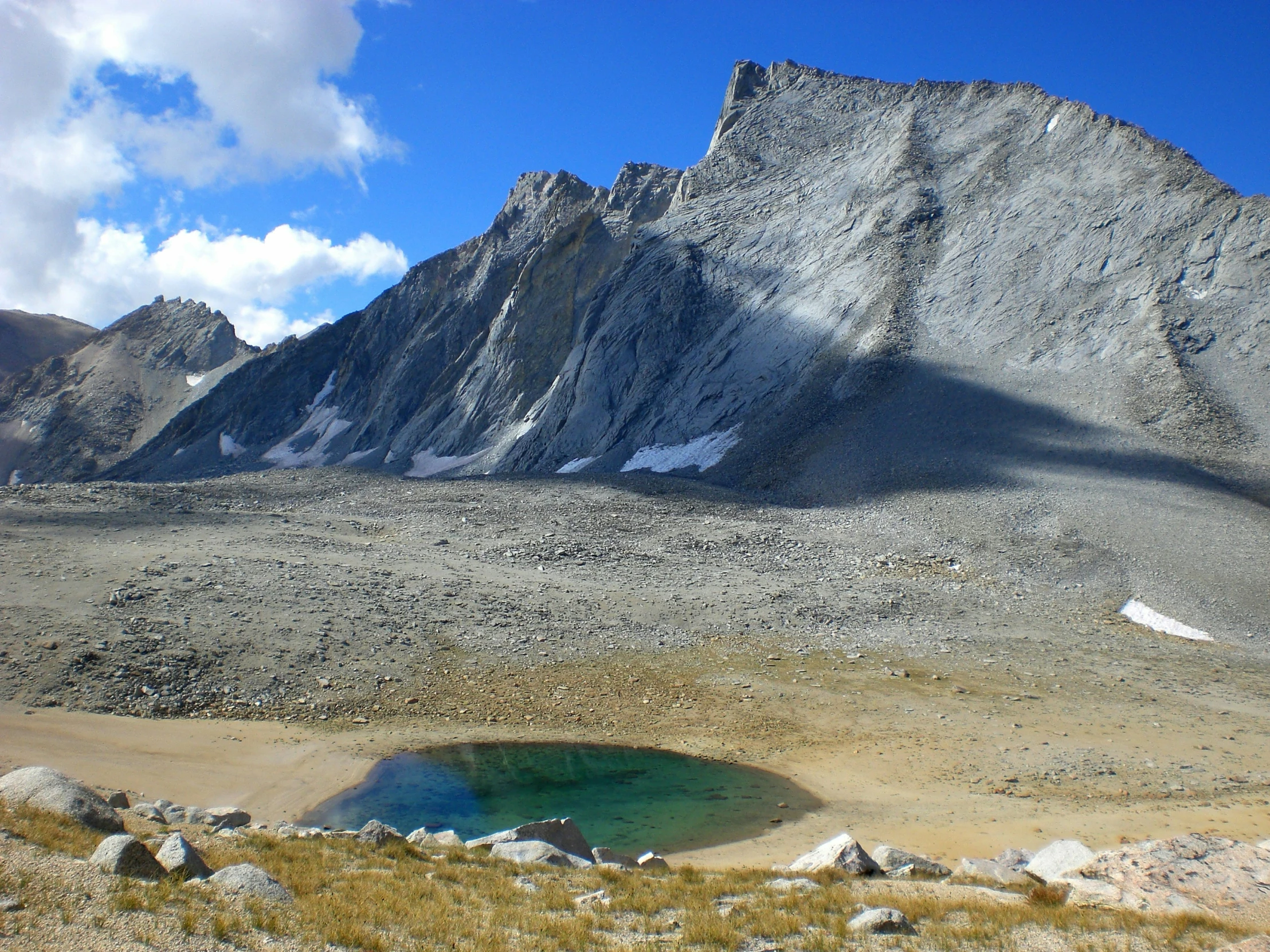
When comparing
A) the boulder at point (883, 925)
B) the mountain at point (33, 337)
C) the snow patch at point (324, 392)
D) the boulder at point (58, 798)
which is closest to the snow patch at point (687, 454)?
the boulder at point (58, 798)

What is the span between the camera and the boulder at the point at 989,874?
27.5 feet

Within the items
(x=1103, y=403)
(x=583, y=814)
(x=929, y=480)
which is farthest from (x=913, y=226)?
(x=583, y=814)

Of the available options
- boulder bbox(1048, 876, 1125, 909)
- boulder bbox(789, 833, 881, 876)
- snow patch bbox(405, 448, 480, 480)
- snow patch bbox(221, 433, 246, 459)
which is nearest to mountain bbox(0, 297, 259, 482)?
snow patch bbox(221, 433, 246, 459)

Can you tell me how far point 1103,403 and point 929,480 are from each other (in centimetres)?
941

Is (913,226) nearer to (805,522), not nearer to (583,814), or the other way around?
(805,522)

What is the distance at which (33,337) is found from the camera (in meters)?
134

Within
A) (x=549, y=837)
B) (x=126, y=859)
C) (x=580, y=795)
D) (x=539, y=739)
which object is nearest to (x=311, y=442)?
(x=539, y=739)

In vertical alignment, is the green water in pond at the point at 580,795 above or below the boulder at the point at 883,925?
below

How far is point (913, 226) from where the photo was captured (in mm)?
46781

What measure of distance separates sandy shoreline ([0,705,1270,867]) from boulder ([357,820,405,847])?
2.84 m

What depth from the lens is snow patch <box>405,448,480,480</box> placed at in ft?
194

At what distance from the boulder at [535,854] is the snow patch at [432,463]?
163 feet

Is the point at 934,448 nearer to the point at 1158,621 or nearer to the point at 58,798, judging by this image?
the point at 1158,621

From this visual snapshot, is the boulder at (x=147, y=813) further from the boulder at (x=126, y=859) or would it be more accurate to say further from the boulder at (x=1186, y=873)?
the boulder at (x=1186, y=873)
